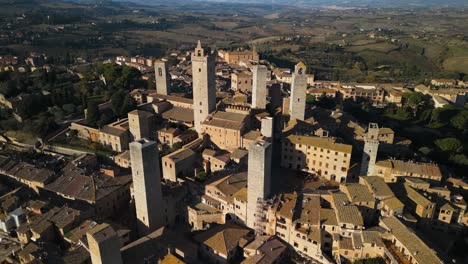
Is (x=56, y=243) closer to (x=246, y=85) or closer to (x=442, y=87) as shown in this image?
(x=246, y=85)

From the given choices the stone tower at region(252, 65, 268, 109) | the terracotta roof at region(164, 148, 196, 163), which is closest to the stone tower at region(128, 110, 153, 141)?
the terracotta roof at region(164, 148, 196, 163)

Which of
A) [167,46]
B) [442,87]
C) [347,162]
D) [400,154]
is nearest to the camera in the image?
[347,162]

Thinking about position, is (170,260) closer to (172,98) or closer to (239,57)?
(172,98)

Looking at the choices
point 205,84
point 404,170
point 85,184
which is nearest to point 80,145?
point 85,184

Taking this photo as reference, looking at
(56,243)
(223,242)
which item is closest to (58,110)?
(56,243)

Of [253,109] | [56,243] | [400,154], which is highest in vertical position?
[253,109]

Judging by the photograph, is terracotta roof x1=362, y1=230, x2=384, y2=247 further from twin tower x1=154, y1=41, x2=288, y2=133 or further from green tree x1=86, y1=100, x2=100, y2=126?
green tree x1=86, y1=100, x2=100, y2=126
